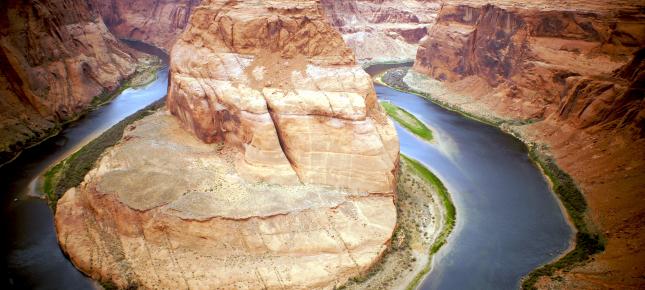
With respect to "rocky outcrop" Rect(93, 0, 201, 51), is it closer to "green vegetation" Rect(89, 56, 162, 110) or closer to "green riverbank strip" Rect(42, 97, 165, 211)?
"green vegetation" Rect(89, 56, 162, 110)

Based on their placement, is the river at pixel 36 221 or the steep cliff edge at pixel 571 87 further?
the steep cliff edge at pixel 571 87

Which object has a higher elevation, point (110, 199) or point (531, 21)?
point (531, 21)

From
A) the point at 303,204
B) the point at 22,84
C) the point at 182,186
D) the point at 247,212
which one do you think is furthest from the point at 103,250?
the point at 22,84

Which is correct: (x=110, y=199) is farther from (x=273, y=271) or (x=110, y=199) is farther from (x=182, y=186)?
(x=273, y=271)

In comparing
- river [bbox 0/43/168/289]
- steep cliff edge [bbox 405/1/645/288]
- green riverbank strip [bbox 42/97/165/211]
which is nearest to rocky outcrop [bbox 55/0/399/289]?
river [bbox 0/43/168/289]

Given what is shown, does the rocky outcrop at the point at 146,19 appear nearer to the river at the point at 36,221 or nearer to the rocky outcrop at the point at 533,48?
the river at the point at 36,221

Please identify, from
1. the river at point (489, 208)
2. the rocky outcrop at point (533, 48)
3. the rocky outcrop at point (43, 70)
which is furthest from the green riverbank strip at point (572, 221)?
the rocky outcrop at point (43, 70)
